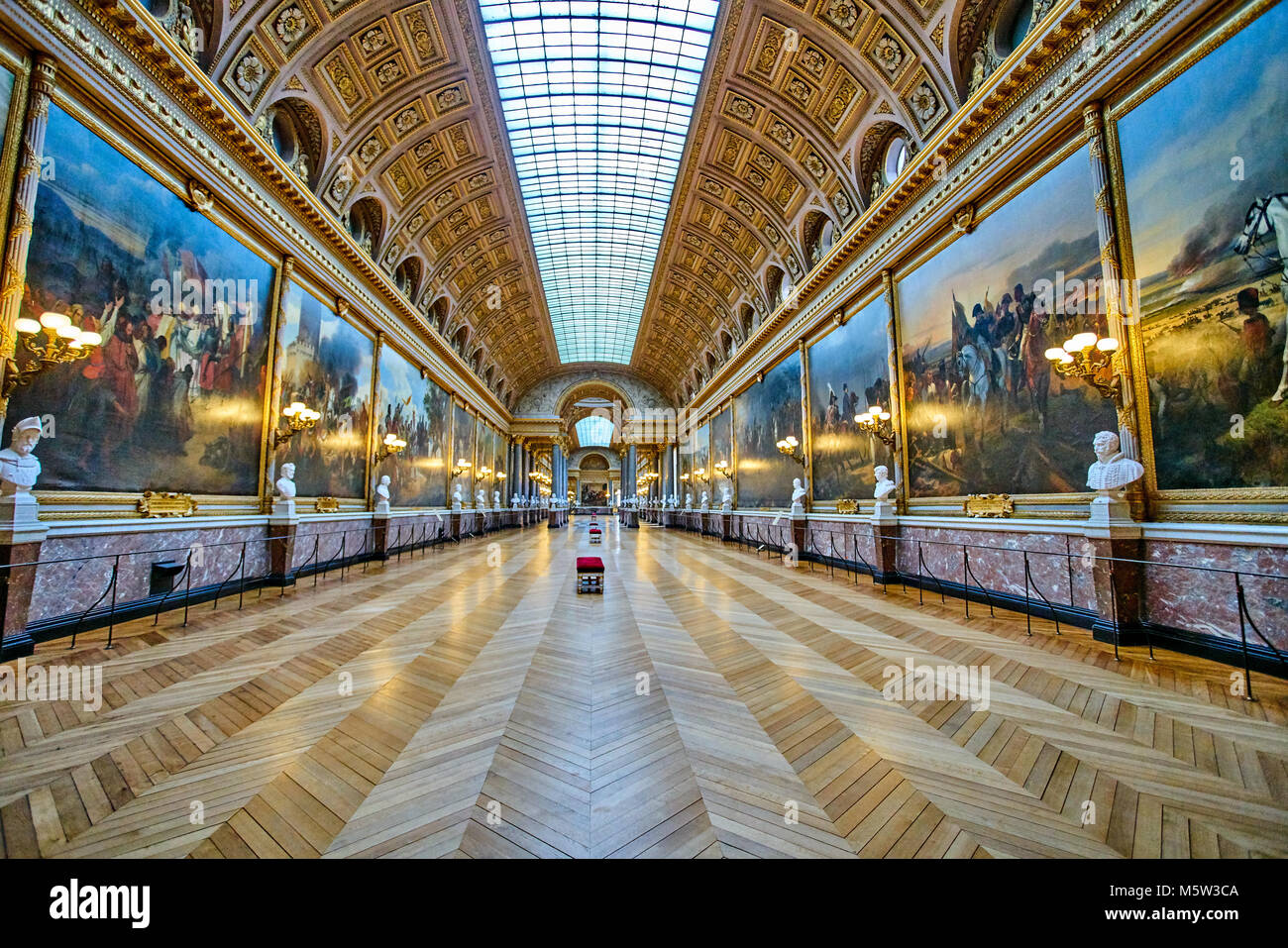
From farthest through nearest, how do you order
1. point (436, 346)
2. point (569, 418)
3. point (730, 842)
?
point (569, 418) < point (436, 346) < point (730, 842)

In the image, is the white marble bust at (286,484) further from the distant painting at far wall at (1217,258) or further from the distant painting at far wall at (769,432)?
the distant painting at far wall at (1217,258)

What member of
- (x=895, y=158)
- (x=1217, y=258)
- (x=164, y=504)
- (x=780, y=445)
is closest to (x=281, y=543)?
(x=164, y=504)

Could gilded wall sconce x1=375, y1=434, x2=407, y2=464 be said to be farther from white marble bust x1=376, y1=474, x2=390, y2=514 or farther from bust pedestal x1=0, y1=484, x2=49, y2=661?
bust pedestal x1=0, y1=484, x2=49, y2=661

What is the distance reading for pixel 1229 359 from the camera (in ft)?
16.7

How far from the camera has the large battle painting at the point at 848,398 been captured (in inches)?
456

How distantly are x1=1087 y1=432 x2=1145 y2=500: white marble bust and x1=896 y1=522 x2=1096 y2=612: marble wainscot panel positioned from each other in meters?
0.80

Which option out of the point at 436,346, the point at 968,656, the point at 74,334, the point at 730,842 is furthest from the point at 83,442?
the point at 436,346

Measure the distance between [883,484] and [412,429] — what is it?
1633cm

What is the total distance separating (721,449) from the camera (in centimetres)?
2547

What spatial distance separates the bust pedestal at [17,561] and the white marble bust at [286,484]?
15.0 ft

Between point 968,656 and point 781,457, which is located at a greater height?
point 781,457

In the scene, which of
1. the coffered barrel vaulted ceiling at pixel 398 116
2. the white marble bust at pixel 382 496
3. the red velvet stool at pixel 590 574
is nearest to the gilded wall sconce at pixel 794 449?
the red velvet stool at pixel 590 574

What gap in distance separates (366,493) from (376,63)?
11086mm

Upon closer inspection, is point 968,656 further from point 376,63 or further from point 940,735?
point 376,63
